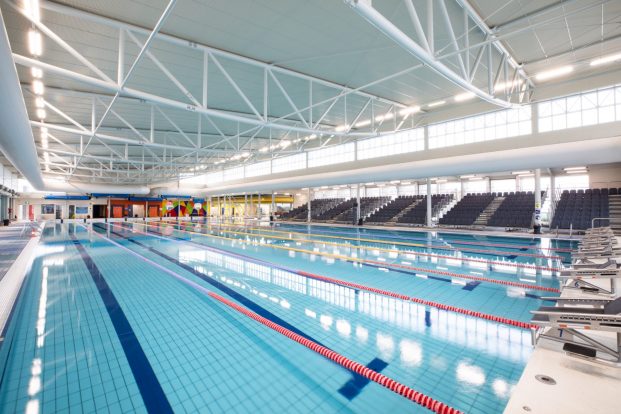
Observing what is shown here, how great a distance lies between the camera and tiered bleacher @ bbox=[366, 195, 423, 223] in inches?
827

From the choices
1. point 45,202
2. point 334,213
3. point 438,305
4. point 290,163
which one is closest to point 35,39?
point 438,305

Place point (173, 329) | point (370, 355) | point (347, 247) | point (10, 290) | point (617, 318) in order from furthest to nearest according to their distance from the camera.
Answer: point (347, 247), point (10, 290), point (173, 329), point (370, 355), point (617, 318)

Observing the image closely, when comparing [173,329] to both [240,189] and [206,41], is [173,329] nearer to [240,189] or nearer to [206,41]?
[206,41]

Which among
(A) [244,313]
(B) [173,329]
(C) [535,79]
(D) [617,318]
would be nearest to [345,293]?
(A) [244,313]

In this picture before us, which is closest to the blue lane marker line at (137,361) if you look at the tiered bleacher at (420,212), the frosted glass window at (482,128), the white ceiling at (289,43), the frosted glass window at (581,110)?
the white ceiling at (289,43)

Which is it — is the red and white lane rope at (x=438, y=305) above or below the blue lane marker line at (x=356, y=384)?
above

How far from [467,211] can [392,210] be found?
5.45 metres

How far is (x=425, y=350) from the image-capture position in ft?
10.3

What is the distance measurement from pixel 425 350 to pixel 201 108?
22.1 feet

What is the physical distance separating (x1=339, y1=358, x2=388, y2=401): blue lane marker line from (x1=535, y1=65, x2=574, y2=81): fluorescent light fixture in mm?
10494

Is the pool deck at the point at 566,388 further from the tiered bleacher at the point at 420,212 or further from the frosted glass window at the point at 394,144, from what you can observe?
the tiered bleacher at the point at 420,212

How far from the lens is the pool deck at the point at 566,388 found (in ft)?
5.29

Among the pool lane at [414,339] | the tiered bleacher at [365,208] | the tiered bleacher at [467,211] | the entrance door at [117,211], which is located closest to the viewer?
the pool lane at [414,339]

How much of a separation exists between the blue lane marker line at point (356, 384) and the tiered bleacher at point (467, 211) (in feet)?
51.6
